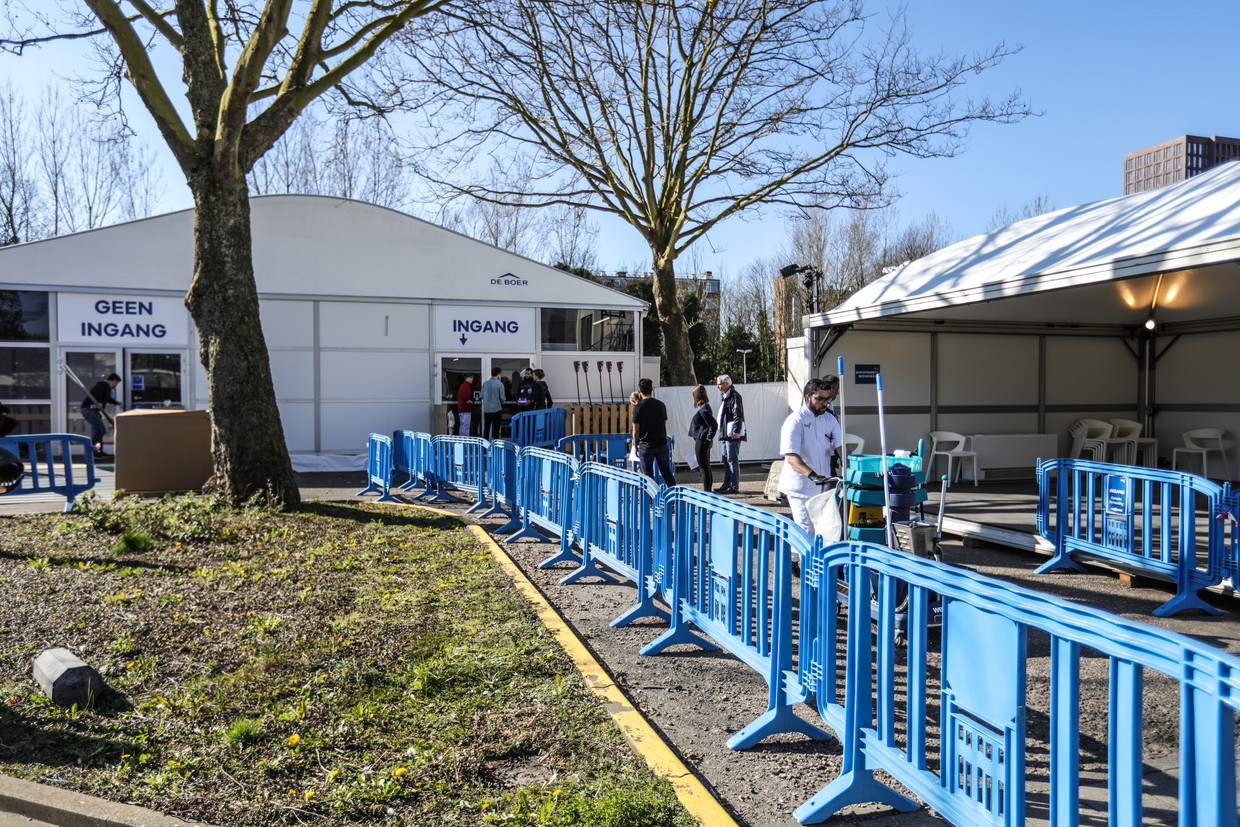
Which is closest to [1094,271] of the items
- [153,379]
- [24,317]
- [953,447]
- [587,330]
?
[953,447]

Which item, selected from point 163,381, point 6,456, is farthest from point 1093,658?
point 163,381

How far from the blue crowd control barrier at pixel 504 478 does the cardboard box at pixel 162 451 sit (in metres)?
5.14

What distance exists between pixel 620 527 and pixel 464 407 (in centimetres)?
1333

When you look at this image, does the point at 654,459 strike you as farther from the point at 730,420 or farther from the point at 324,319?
the point at 324,319

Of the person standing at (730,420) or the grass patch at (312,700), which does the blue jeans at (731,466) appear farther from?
the grass patch at (312,700)

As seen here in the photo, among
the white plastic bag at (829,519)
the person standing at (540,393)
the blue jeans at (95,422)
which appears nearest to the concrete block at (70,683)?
the white plastic bag at (829,519)

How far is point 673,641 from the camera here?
5.79 metres

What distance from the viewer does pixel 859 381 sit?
15320mm

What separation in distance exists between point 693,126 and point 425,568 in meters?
18.6

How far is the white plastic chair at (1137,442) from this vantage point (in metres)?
16.8

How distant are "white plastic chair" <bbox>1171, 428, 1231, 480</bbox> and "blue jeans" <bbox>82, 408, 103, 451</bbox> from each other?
20.9 metres

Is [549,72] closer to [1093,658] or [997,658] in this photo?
[1093,658]

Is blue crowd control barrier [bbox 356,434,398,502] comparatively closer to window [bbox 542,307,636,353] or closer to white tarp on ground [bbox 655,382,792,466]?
window [bbox 542,307,636,353]

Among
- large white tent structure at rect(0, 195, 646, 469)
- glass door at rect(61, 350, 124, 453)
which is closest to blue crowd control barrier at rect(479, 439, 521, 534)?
large white tent structure at rect(0, 195, 646, 469)
